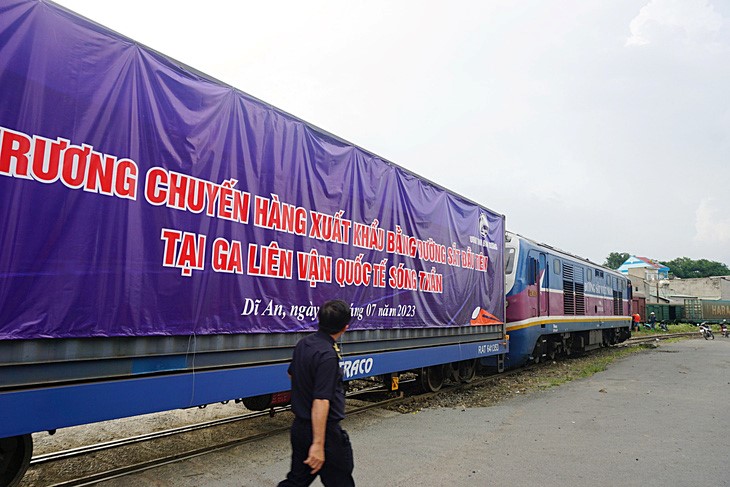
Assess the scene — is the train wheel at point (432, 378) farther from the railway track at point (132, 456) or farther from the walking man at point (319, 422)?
the walking man at point (319, 422)

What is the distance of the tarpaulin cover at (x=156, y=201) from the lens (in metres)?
3.29

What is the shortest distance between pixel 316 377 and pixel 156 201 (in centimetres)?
208

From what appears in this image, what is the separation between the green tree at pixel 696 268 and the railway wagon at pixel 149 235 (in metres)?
118

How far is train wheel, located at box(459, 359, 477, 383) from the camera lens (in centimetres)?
970

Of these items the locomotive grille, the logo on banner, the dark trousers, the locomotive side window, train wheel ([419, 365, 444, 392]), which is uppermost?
the logo on banner

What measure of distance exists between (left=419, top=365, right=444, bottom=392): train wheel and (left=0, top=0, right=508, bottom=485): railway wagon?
2.40 metres

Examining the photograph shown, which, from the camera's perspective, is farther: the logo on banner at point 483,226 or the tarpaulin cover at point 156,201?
the logo on banner at point 483,226

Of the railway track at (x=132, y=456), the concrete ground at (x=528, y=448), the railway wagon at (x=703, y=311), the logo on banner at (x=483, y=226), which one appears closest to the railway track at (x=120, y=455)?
the railway track at (x=132, y=456)

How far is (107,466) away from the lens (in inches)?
192

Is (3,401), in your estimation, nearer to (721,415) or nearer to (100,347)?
(100,347)

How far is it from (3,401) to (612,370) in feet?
42.9

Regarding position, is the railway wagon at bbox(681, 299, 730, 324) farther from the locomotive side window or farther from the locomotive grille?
the locomotive side window

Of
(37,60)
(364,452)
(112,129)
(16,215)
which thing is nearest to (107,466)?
(364,452)

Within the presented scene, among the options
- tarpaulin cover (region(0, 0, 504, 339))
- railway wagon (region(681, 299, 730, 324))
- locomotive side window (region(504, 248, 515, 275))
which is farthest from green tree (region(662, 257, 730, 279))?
tarpaulin cover (region(0, 0, 504, 339))
